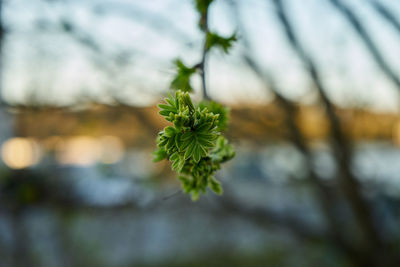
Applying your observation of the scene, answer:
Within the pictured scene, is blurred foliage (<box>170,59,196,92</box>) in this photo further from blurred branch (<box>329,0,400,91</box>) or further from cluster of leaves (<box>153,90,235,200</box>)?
→ blurred branch (<box>329,0,400,91</box>)

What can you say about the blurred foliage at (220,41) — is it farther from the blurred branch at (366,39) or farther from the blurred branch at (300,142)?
the blurred branch at (300,142)

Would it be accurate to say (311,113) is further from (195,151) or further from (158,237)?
(158,237)

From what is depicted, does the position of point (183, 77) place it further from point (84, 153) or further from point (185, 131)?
point (84, 153)

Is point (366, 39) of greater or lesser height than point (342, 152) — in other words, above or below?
above

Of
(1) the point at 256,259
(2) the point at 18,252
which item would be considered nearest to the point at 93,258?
(2) the point at 18,252

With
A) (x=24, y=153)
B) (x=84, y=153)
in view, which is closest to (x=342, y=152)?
(x=24, y=153)

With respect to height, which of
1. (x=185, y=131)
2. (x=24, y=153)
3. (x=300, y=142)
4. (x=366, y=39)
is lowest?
(x=185, y=131)
